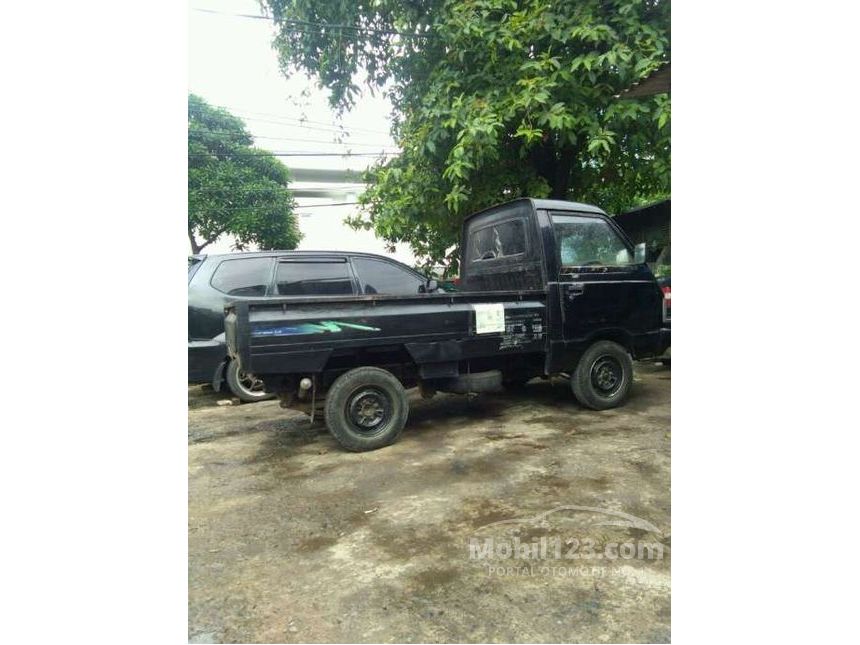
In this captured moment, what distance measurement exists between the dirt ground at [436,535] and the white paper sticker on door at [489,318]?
932 mm

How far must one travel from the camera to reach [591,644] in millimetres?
1731

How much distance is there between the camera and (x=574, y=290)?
4.69m

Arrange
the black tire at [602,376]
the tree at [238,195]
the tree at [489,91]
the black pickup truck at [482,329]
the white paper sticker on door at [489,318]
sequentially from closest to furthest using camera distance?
the black pickup truck at [482,329] < the white paper sticker on door at [489,318] < the black tire at [602,376] < the tree at [489,91] < the tree at [238,195]

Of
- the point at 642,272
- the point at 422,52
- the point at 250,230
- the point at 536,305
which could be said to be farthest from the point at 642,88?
the point at 250,230

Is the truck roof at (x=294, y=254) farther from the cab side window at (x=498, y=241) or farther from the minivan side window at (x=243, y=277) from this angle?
the cab side window at (x=498, y=241)

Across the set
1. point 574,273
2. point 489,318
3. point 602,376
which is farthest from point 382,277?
point 602,376

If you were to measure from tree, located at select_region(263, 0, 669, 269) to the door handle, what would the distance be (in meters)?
1.80

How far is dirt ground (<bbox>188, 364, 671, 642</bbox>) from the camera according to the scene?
1866 mm

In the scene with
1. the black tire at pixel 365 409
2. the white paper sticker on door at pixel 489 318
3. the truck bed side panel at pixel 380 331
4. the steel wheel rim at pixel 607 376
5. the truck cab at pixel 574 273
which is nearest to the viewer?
the truck bed side panel at pixel 380 331

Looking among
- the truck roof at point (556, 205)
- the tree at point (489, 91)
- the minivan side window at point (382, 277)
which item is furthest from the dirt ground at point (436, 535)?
the tree at point (489, 91)

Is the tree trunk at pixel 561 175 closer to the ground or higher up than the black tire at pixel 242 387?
higher up

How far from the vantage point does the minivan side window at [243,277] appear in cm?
529

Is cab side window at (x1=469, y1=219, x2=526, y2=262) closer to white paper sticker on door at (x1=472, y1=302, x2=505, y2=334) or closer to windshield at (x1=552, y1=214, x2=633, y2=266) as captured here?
windshield at (x1=552, y1=214, x2=633, y2=266)

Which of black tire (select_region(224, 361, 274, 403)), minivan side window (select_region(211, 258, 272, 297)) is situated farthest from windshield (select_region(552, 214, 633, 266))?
black tire (select_region(224, 361, 274, 403))
